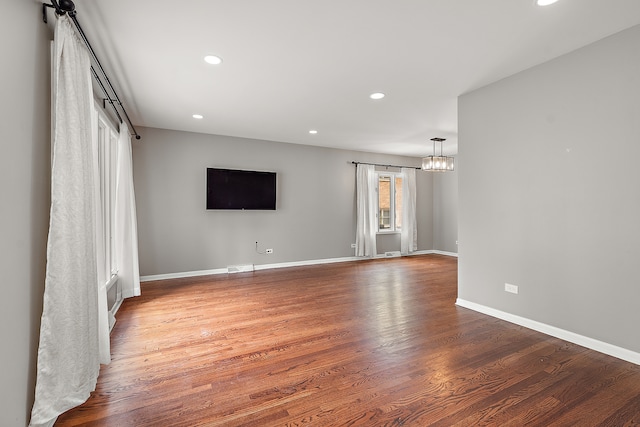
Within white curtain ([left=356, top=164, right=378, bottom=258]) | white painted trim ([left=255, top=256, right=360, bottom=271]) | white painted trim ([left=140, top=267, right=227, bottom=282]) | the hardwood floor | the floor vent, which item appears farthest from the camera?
white curtain ([left=356, top=164, right=378, bottom=258])

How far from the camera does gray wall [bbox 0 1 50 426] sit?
4.55 feet

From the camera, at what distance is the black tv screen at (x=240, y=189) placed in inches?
219

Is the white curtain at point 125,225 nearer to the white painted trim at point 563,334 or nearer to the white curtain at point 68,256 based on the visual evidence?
the white curtain at point 68,256

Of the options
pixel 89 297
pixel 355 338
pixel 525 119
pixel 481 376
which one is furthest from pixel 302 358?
pixel 525 119

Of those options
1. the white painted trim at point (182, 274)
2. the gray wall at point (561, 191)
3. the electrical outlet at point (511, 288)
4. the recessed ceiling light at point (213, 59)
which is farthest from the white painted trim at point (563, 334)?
the white painted trim at point (182, 274)

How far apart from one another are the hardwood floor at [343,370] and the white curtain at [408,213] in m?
3.83

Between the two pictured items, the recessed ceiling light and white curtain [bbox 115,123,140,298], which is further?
white curtain [bbox 115,123,140,298]

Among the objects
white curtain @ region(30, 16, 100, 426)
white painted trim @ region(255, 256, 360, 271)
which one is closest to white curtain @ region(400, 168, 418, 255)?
white painted trim @ region(255, 256, 360, 271)

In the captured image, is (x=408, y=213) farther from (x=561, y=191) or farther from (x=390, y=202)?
(x=561, y=191)

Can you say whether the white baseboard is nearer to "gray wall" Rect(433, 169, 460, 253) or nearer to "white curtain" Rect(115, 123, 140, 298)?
"gray wall" Rect(433, 169, 460, 253)

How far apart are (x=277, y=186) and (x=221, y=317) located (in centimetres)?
330

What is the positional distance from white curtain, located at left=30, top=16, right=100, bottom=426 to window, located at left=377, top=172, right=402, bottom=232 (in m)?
6.40

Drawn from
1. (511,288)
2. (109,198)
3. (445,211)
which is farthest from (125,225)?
(445,211)

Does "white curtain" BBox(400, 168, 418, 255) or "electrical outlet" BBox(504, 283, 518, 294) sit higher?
"white curtain" BBox(400, 168, 418, 255)
